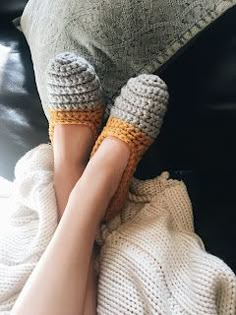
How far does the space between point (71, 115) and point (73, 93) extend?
0.04 meters

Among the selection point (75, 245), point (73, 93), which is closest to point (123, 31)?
point (73, 93)

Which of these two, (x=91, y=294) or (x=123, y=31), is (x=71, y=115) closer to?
(x=123, y=31)

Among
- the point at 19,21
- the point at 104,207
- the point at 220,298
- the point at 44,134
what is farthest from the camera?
the point at 19,21

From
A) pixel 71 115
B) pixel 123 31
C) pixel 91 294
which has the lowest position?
pixel 91 294

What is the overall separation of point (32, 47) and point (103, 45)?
200 mm

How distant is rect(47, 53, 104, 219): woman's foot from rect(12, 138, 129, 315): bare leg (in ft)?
0.17

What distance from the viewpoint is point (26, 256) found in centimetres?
74

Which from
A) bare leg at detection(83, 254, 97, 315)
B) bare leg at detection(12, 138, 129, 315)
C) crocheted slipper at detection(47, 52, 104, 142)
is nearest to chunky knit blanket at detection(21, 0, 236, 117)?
crocheted slipper at detection(47, 52, 104, 142)

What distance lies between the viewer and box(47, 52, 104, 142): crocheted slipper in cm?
81

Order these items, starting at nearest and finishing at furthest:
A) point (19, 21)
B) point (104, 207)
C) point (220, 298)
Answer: point (220, 298)
point (104, 207)
point (19, 21)

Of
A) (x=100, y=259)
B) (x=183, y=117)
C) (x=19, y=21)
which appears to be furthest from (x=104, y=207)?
(x=19, y=21)

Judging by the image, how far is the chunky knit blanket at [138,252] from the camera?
66 cm

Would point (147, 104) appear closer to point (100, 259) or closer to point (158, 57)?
point (158, 57)

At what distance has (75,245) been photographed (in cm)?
70
